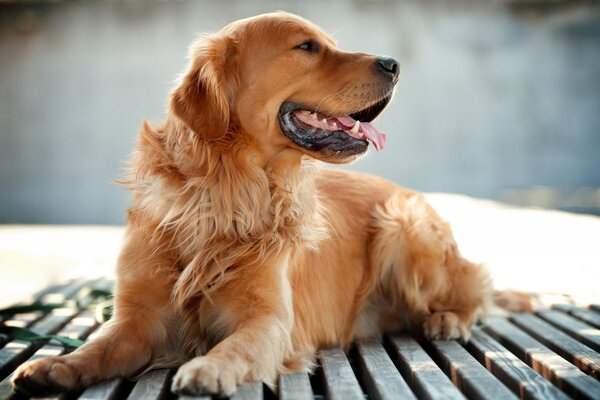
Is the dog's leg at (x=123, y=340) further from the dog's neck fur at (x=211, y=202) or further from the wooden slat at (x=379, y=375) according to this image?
the wooden slat at (x=379, y=375)

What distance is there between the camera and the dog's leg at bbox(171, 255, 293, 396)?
7.03 feet

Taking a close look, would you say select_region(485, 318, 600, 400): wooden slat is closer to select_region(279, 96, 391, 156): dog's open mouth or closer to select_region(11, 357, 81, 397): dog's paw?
select_region(279, 96, 391, 156): dog's open mouth

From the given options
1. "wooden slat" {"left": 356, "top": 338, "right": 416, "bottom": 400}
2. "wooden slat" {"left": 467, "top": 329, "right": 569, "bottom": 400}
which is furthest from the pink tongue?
"wooden slat" {"left": 467, "top": 329, "right": 569, "bottom": 400}

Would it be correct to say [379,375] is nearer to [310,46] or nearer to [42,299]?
[310,46]

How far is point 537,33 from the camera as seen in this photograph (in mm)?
11836

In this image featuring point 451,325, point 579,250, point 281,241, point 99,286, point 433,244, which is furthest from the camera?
point 579,250

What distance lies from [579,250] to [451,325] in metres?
3.82

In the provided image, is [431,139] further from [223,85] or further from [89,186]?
[223,85]

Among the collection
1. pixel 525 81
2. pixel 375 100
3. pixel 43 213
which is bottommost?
pixel 43 213

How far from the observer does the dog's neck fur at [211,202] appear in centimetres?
271

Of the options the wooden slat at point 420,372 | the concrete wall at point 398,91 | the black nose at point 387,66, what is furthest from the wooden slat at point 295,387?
the concrete wall at point 398,91

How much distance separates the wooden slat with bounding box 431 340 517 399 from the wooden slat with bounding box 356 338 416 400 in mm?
215

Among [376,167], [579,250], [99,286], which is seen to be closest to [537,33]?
[376,167]

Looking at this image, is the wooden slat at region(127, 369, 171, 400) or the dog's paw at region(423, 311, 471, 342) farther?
the dog's paw at region(423, 311, 471, 342)
